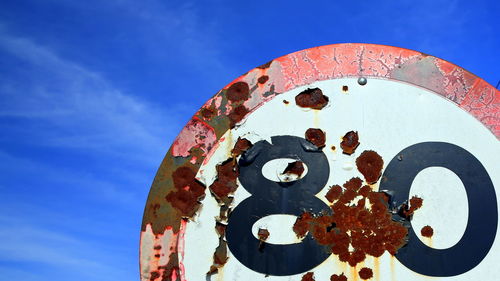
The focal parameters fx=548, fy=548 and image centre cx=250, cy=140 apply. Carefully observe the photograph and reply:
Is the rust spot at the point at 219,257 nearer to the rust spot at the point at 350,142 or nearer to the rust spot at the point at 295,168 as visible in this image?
the rust spot at the point at 295,168

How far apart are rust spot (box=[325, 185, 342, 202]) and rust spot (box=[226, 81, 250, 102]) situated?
3.61 feet

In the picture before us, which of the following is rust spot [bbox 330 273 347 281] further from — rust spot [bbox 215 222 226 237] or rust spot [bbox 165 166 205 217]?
rust spot [bbox 165 166 205 217]

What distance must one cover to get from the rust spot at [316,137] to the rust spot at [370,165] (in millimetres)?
328

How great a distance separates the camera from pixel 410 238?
13.9 feet

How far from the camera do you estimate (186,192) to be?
4.64 metres

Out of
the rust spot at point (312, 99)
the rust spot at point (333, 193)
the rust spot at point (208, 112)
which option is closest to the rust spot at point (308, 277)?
the rust spot at point (333, 193)

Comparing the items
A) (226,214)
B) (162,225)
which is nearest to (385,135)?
(226,214)

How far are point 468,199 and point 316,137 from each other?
1.28 meters

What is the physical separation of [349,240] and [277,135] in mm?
1061

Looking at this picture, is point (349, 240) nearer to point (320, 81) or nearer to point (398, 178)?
point (398, 178)

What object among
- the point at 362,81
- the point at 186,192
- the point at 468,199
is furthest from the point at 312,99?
the point at 468,199

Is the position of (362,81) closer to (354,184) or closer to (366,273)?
(354,184)

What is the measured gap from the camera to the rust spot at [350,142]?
14.8ft

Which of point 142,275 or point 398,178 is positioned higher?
point 398,178
